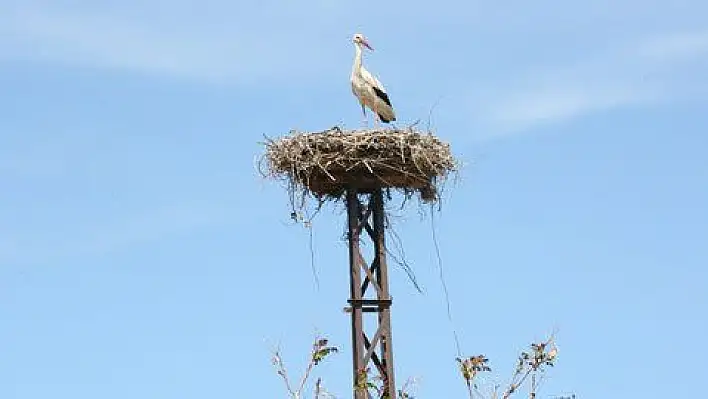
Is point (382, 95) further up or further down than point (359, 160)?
further up

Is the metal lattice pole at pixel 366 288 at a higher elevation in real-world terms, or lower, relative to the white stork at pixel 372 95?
lower

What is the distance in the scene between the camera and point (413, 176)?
1645cm

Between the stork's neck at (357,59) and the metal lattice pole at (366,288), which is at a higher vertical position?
the stork's neck at (357,59)

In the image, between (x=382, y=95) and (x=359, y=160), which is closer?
(x=359, y=160)

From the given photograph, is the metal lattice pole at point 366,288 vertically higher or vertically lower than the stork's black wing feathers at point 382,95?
lower

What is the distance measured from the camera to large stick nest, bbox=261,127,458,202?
16.3 metres

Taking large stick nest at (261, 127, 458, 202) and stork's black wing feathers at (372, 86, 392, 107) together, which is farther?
stork's black wing feathers at (372, 86, 392, 107)

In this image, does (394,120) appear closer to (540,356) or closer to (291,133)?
(291,133)

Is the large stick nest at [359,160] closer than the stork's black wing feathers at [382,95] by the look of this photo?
Yes

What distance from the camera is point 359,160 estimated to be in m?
16.3

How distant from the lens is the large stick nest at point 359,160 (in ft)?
53.4

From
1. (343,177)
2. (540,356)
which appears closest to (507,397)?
(540,356)

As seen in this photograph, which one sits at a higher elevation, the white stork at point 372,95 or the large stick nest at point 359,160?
the white stork at point 372,95

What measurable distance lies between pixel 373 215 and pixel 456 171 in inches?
30.8
